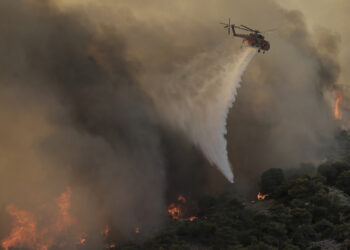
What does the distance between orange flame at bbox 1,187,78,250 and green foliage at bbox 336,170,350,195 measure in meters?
31.1

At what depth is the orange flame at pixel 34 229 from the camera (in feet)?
126

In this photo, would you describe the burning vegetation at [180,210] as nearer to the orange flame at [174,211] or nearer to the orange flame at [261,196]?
the orange flame at [174,211]

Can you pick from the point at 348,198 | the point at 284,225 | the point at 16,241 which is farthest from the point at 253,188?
the point at 16,241

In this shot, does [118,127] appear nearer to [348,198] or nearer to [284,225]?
[284,225]

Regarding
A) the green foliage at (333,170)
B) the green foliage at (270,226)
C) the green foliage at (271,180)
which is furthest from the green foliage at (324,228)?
the green foliage at (333,170)

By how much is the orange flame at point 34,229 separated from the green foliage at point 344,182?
3115 centimetres

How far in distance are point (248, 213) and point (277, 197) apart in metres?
9.44

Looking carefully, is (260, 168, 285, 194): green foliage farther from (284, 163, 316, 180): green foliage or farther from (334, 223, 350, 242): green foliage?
(334, 223, 350, 242): green foliage

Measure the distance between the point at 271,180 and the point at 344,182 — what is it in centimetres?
862

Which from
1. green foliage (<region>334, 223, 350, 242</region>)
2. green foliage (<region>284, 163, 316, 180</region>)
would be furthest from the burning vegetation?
green foliage (<region>334, 223, 350, 242</region>)

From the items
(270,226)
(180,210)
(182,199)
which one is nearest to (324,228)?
(270,226)

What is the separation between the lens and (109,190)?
146 ft

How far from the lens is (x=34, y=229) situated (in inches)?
1550

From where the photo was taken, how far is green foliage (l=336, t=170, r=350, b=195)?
48312 mm
